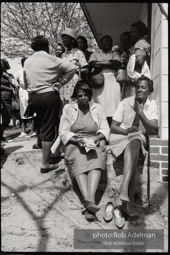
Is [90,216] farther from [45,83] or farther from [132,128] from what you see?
[45,83]

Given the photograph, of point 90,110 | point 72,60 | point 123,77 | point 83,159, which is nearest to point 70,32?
point 72,60

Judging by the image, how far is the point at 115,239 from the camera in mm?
3115

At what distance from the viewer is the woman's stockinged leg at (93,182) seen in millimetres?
3312

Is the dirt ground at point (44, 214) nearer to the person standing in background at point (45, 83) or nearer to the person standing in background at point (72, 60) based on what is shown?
the person standing in background at point (45, 83)

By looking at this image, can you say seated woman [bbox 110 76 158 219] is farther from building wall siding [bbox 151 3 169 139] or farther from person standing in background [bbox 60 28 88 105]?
person standing in background [bbox 60 28 88 105]

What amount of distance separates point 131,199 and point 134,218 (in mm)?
194

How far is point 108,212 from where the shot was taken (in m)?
3.38

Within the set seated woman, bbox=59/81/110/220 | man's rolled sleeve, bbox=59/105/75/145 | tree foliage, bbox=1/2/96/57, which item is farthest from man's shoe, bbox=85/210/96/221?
tree foliage, bbox=1/2/96/57

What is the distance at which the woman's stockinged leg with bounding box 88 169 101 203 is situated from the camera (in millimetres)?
3312

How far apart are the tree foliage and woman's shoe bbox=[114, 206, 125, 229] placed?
23.7 ft

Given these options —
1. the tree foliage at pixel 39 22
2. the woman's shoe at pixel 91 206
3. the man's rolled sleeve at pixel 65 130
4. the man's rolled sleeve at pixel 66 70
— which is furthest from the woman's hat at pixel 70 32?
the tree foliage at pixel 39 22

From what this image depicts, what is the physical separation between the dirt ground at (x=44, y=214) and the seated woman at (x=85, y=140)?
0.26 meters

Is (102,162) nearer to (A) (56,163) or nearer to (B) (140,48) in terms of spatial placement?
(A) (56,163)

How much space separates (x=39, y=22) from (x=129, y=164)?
7.67 m
